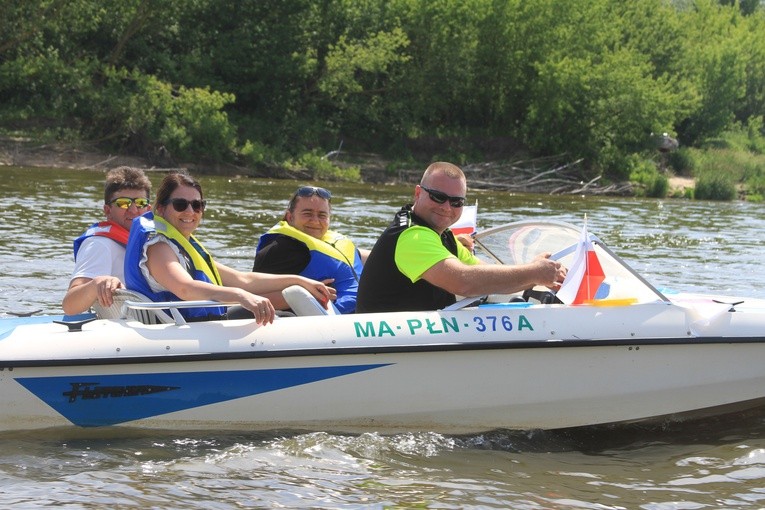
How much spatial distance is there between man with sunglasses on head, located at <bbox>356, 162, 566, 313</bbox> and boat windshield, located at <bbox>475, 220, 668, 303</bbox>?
0.27m

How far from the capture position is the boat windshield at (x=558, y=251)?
17.3 feet

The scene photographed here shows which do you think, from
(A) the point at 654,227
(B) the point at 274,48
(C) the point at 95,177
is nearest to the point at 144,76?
(B) the point at 274,48

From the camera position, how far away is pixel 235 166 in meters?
29.3

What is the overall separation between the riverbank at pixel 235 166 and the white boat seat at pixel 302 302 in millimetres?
22156

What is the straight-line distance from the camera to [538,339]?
16.6 ft

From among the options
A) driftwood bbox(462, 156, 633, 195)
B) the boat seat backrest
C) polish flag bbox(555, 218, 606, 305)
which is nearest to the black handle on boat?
the boat seat backrest

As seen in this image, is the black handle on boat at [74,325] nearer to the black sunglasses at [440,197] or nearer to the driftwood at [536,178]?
the black sunglasses at [440,197]

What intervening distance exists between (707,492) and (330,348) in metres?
1.84

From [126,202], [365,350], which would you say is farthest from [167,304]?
[365,350]

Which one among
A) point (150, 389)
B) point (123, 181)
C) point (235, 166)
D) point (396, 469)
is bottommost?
point (396, 469)

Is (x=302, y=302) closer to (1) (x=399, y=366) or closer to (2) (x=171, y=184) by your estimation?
(1) (x=399, y=366)

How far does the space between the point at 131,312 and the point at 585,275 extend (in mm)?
2268

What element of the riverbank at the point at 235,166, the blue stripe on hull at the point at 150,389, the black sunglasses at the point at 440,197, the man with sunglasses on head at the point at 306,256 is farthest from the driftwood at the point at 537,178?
the blue stripe on hull at the point at 150,389

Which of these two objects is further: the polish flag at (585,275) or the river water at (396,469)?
the polish flag at (585,275)
